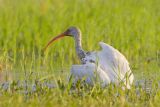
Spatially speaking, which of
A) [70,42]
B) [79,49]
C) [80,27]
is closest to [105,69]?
[79,49]

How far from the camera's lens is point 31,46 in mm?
12594

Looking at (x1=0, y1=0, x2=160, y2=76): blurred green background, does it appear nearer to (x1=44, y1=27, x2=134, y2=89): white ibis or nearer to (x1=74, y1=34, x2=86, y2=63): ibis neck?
(x1=74, y1=34, x2=86, y2=63): ibis neck

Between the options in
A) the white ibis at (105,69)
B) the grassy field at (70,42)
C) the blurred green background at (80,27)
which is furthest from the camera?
the blurred green background at (80,27)

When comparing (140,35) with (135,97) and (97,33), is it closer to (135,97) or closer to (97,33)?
(97,33)

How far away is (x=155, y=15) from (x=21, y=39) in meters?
3.46

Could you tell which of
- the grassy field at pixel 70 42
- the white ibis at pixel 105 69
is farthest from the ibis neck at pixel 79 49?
the white ibis at pixel 105 69

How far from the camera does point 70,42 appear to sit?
12.6 m

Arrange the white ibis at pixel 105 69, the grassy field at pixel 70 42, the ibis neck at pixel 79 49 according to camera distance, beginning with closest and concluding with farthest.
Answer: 1. the grassy field at pixel 70 42
2. the white ibis at pixel 105 69
3. the ibis neck at pixel 79 49

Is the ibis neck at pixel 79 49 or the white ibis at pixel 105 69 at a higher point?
the ibis neck at pixel 79 49

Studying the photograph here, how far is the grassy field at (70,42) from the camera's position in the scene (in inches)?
303

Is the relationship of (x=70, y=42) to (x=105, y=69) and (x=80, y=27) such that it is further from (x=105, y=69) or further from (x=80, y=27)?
(x=105, y=69)

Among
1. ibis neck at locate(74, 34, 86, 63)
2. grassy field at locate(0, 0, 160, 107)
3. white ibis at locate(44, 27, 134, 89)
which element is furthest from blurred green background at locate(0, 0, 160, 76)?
white ibis at locate(44, 27, 134, 89)

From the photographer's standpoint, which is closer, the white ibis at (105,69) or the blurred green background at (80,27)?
the white ibis at (105,69)

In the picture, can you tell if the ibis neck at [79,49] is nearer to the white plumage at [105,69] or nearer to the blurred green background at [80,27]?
the blurred green background at [80,27]
